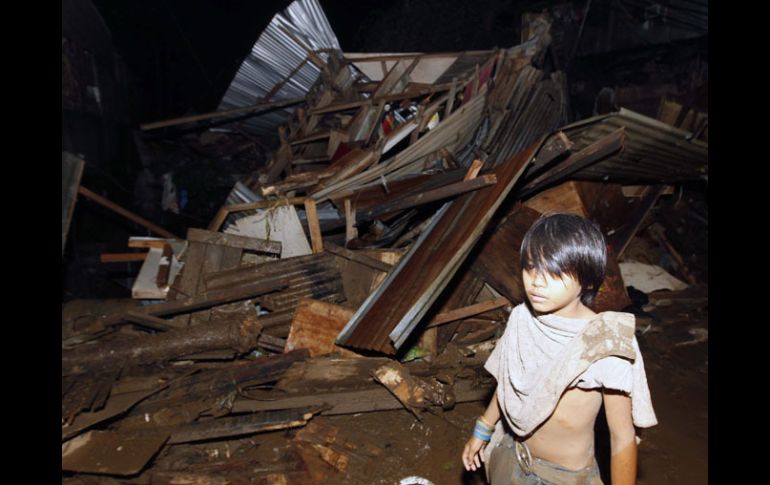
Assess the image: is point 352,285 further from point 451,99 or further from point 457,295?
point 451,99

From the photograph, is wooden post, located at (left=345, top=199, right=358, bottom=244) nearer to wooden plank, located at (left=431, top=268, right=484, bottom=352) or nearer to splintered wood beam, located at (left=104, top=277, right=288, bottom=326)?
splintered wood beam, located at (left=104, top=277, right=288, bottom=326)

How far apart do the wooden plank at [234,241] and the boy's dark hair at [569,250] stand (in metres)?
4.58

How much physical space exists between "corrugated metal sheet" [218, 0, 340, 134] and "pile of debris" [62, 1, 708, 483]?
110 inches

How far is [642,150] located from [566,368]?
5675 millimetres

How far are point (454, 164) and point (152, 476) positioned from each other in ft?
17.7

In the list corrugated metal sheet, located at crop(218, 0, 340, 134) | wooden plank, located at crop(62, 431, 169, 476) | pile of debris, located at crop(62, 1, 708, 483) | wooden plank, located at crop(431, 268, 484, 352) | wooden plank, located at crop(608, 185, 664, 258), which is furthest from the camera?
corrugated metal sheet, located at crop(218, 0, 340, 134)

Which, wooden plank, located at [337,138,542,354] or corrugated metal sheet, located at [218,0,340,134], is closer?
wooden plank, located at [337,138,542,354]

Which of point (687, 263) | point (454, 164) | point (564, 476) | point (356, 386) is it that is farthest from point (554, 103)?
point (564, 476)

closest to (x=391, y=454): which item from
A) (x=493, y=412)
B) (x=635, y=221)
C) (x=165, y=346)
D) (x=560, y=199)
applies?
(x=493, y=412)

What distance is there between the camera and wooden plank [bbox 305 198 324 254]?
230 inches

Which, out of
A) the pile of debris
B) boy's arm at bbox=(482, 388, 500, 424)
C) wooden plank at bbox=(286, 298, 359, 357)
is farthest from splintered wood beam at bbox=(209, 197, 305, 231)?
boy's arm at bbox=(482, 388, 500, 424)

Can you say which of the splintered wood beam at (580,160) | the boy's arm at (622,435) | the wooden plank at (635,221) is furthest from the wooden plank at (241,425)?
the wooden plank at (635,221)

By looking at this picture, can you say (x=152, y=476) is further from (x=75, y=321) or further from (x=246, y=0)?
(x=246, y=0)

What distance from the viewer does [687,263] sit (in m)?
8.30
